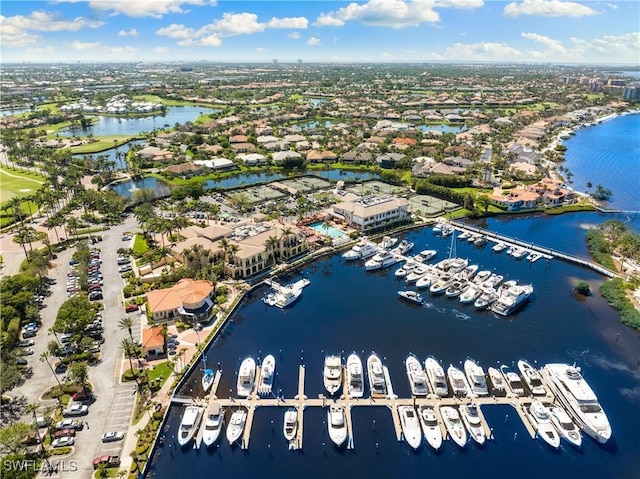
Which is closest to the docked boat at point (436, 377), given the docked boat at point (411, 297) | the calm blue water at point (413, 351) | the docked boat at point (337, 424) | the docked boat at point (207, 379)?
the calm blue water at point (413, 351)

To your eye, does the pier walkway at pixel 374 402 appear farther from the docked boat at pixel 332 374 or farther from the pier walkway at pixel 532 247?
the pier walkway at pixel 532 247

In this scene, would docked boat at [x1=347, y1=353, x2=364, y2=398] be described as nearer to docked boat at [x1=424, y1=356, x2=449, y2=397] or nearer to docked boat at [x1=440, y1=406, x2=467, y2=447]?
docked boat at [x1=424, y1=356, x2=449, y2=397]

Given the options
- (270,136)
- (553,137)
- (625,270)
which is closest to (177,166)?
(270,136)

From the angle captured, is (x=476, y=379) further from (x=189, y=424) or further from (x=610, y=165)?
(x=610, y=165)

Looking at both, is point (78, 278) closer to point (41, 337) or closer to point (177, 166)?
point (41, 337)

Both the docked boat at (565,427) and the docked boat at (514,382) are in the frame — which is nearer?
the docked boat at (565,427)

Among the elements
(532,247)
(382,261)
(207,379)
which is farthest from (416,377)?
(532,247)
